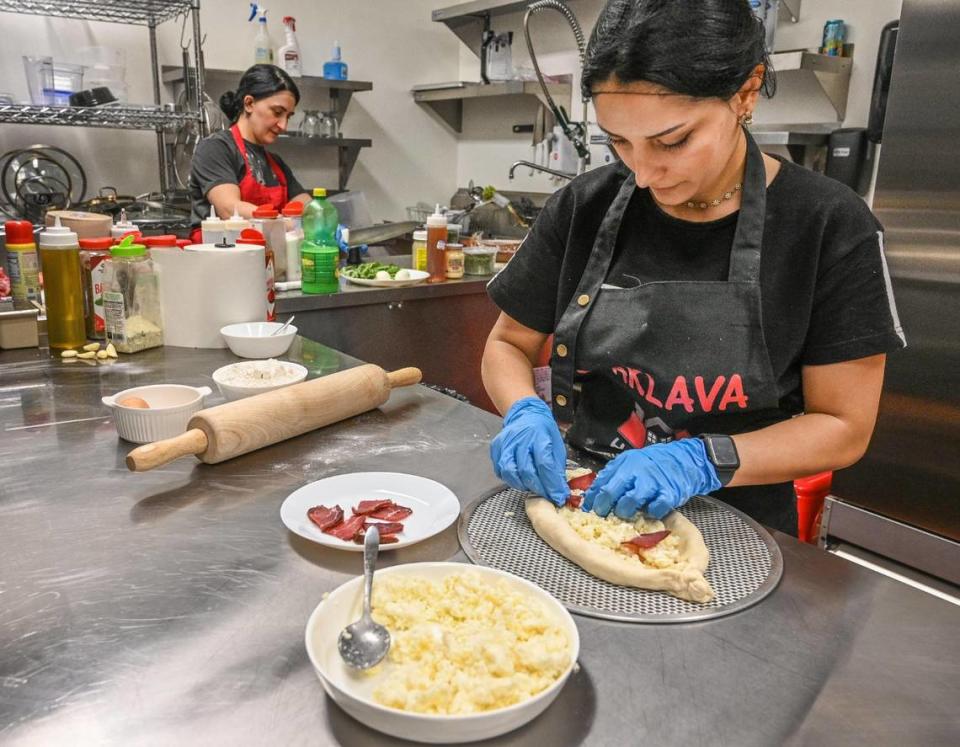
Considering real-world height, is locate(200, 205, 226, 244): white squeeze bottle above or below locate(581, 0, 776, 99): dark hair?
below

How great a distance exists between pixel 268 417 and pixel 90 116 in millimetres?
3077

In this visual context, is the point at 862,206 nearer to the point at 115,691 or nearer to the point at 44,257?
the point at 115,691

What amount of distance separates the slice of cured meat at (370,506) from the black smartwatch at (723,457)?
0.49 m

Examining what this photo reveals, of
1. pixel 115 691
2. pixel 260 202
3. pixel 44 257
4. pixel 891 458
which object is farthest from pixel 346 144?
pixel 115 691

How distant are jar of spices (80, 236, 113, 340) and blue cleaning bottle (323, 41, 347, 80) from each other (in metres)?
3.31

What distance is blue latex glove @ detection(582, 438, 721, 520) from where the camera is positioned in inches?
43.0

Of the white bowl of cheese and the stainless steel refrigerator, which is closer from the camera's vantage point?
the white bowl of cheese

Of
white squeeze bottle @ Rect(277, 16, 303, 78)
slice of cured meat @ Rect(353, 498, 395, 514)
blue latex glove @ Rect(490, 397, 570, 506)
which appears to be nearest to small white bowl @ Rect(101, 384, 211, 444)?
slice of cured meat @ Rect(353, 498, 395, 514)

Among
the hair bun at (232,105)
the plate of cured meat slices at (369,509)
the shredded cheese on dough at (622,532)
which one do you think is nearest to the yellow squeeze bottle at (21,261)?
the plate of cured meat slices at (369,509)

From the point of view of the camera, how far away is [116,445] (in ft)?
4.52

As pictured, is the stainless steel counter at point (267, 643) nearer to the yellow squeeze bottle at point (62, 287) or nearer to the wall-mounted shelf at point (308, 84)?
the yellow squeeze bottle at point (62, 287)

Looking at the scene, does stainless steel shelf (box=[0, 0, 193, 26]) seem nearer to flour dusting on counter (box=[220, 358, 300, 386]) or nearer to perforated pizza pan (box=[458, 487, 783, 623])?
flour dusting on counter (box=[220, 358, 300, 386])

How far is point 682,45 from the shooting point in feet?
3.57

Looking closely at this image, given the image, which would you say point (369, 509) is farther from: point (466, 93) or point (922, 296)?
point (466, 93)
